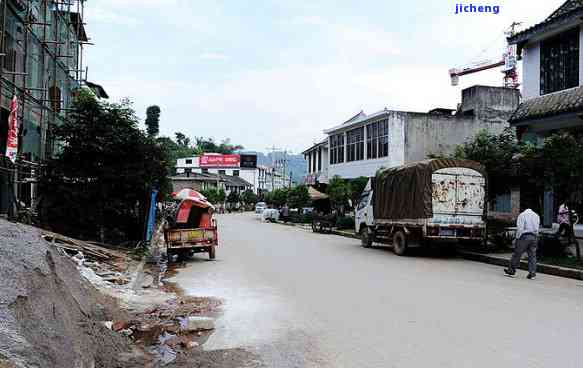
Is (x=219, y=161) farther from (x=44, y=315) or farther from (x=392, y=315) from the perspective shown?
(x=44, y=315)

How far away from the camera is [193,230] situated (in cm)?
1576

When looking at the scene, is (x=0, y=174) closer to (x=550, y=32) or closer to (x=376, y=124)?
(x=550, y=32)

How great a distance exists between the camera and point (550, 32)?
20.1m

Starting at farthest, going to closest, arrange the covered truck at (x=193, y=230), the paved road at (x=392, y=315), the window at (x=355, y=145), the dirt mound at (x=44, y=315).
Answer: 1. the window at (x=355, y=145)
2. the covered truck at (x=193, y=230)
3. the paved road at (x=392, y=315)
4. the dirt mound at (x=44, y=315)

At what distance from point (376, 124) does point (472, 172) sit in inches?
690

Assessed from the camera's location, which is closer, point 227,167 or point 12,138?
point 12,138

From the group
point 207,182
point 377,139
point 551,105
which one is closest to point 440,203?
point 551,105

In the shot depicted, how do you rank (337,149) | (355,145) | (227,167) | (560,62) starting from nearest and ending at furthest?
(560,62) → (355,145) → (337,149) → (227,167)

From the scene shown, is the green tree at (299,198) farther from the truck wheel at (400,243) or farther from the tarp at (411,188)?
the truck wheel at (400,243)

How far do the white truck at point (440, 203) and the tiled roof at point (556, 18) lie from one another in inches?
264

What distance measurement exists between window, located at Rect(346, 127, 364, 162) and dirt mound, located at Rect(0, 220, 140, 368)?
3044cm

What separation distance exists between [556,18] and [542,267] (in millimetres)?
10406

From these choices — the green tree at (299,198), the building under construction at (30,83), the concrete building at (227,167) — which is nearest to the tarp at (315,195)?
the green tree at (299,198)

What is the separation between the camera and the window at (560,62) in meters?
19.3
